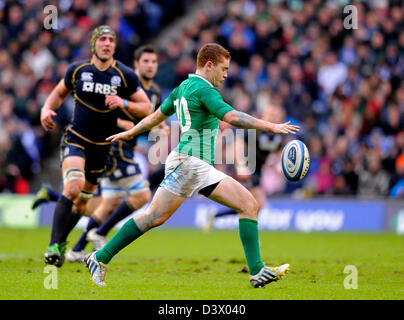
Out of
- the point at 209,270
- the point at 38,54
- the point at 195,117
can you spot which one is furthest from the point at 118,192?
the point at 38,54

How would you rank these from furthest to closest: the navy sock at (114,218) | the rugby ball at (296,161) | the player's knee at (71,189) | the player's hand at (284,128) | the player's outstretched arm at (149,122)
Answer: the navy sock at (114,218)
the player's knee at (71,189)
the player's outstretched arm at (149,122)
the rugby ball at (296,161)
the player's hand at (284,128)

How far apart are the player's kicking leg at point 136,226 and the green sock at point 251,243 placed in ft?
2.39

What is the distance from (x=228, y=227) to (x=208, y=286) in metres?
12.1

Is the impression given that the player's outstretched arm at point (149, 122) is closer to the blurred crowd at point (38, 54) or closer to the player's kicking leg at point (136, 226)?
the player's kicking leg at point (136, 226)

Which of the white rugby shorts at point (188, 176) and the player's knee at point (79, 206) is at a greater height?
the white rugby shorts at point (188, 176)

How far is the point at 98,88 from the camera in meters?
10.0

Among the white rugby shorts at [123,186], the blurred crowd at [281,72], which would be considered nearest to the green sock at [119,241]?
the white rugby shorts at [123,186]

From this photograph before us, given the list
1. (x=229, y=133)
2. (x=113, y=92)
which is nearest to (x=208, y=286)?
(x=113, y=92)

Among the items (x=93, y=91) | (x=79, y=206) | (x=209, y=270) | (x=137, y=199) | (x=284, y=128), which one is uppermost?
(x=93, y=91)

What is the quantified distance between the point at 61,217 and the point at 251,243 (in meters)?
3.00

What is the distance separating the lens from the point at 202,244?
1467 cm

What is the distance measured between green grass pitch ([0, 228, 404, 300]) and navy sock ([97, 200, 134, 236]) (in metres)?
0.51

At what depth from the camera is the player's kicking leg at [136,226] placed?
776 cm

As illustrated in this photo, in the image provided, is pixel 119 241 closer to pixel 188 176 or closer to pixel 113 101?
pixel 188 176
